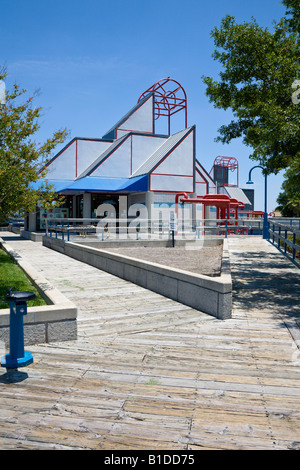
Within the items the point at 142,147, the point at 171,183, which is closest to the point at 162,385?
the point at 171,183

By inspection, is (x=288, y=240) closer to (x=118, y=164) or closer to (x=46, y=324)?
(x=46, y=324)

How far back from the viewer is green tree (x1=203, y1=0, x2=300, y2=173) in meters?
8.47

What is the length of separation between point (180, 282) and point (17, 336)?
13.1ft

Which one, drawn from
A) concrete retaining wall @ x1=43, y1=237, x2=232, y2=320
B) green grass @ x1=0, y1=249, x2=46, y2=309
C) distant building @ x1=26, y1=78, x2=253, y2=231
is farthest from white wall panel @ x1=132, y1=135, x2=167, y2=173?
green grass @ x1=0, y1=249, x2=46, y2=309

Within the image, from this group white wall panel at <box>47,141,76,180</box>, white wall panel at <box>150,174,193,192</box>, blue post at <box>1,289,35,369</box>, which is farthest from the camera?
white wall panel at <box>47,141,76,180</box>

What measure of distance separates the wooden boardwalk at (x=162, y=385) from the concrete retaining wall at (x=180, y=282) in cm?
28

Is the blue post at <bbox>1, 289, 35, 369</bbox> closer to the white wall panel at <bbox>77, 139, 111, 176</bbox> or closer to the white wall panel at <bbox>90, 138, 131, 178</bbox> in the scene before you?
the white wall panel at <bbox>90, 138, 131, 178</bbox>

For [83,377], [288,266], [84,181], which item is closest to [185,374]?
A: [83,377]

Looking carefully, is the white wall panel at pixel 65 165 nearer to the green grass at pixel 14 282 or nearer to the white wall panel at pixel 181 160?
the white wall panel at pixel 181 160

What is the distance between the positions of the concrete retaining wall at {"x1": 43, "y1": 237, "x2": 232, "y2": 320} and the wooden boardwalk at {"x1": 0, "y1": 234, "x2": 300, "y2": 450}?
0.91 ft

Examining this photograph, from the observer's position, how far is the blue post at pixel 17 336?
14.7ft

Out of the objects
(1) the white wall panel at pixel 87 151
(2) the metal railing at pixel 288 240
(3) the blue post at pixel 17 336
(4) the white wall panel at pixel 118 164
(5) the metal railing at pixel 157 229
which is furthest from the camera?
(1) the white wall panel at pixel 87 151

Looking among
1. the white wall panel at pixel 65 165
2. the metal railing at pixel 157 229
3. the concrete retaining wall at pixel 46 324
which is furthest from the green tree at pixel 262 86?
the white wall panel at pixel 65 165
